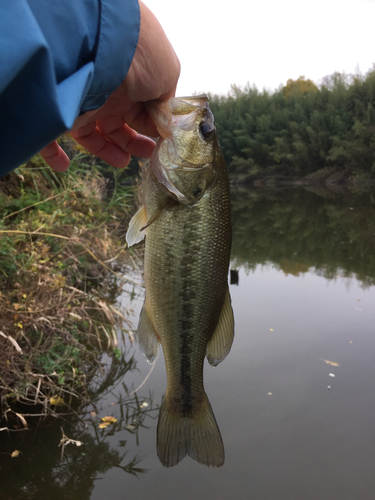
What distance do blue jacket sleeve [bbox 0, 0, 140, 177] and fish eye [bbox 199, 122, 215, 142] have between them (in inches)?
16.6

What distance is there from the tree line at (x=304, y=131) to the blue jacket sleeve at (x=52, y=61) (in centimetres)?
3369

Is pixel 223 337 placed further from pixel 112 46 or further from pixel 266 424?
pixel 266 424

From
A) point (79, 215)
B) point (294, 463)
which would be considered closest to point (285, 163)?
point (79, 215)

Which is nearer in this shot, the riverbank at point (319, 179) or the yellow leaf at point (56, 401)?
the yellow leaf at point (56, 401)

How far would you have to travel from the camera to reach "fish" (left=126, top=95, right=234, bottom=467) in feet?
4.86

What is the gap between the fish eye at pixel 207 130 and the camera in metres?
1.51

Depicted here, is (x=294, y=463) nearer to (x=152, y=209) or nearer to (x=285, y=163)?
(x=152, y=209)

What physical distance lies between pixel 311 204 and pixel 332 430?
17.2m

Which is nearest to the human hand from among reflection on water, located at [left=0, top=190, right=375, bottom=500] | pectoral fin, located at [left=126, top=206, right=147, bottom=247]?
pectoral fin, located at [left=126, top=206, right=147, bottom=247]

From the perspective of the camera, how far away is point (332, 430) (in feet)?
13.0

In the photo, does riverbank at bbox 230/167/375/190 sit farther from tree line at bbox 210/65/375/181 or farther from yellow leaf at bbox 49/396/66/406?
yellow leaf at bbox 49/396/66/406

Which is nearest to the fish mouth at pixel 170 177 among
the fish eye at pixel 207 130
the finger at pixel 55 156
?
the fish eye at pixel 207 130

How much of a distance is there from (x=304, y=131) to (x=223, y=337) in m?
37.3

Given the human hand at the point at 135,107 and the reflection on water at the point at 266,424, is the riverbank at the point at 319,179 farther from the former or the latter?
the human hand at the point at 135,107
